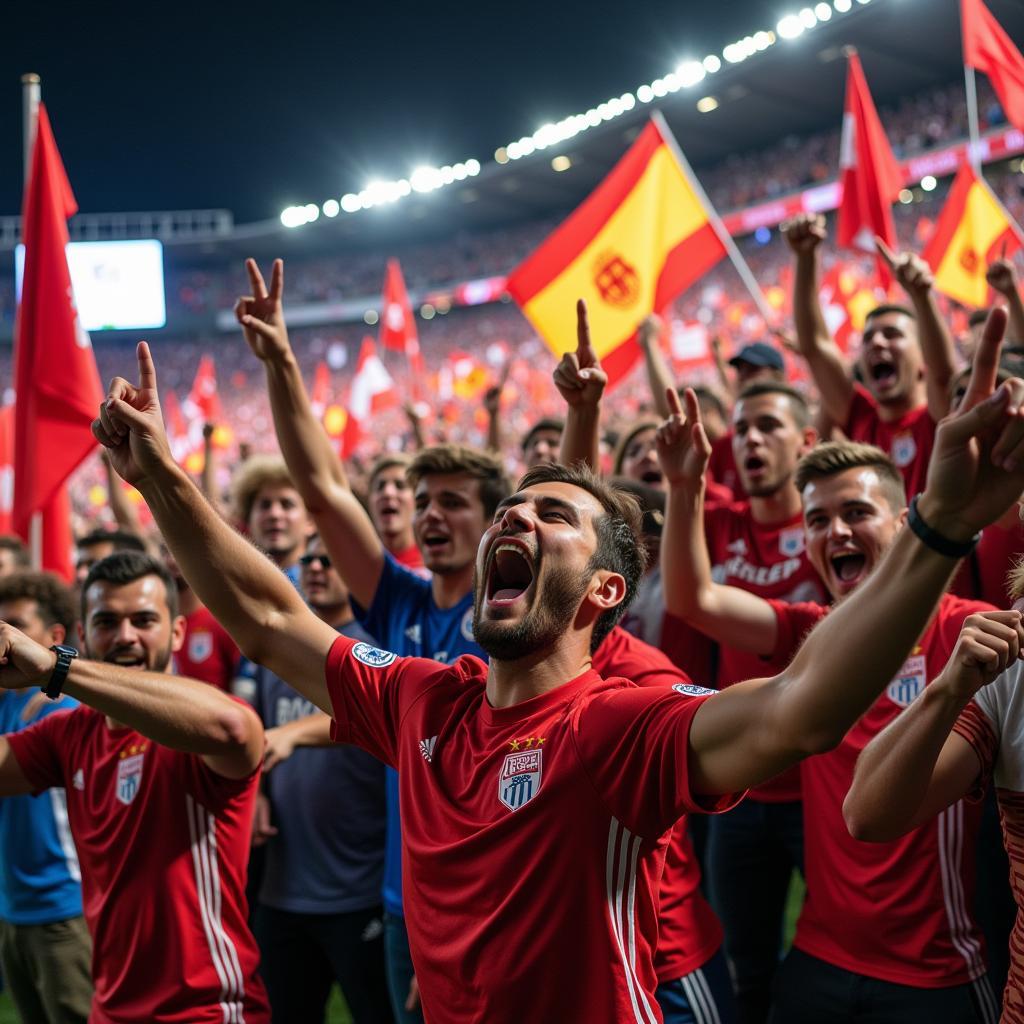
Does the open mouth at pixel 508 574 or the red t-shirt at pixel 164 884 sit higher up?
the open mouth at pixel 508 574

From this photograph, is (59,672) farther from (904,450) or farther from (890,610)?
(904,450)

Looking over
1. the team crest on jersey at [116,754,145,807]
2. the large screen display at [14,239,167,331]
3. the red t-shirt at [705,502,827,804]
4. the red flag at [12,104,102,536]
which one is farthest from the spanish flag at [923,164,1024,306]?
the large screen display at [14,239,167,331]

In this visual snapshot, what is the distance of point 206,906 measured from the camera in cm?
284

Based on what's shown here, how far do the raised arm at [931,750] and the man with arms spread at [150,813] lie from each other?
1513 millimetres

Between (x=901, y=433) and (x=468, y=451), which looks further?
(x=901, y=433)

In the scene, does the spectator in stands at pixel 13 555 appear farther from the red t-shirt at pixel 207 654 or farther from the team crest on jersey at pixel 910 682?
→ the team crest on jersey at pixel 910 682

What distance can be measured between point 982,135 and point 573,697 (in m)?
24.3

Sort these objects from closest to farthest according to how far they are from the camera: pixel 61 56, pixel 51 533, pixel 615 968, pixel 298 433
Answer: pixel 615 968, pixel 298 433, pixel 51 533, pixel 61 56

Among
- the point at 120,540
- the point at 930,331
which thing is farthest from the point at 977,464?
the point at 120,540

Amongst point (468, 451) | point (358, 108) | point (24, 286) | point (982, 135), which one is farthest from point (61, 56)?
point (468, 451)

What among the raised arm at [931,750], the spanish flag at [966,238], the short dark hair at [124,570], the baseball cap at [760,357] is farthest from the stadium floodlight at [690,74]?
the raised arm at [931,750]

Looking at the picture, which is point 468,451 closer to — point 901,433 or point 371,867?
point 371,867

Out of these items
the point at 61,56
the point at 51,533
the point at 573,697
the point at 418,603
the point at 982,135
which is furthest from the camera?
the point at 61,56

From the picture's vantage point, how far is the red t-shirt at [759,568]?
3486mm
